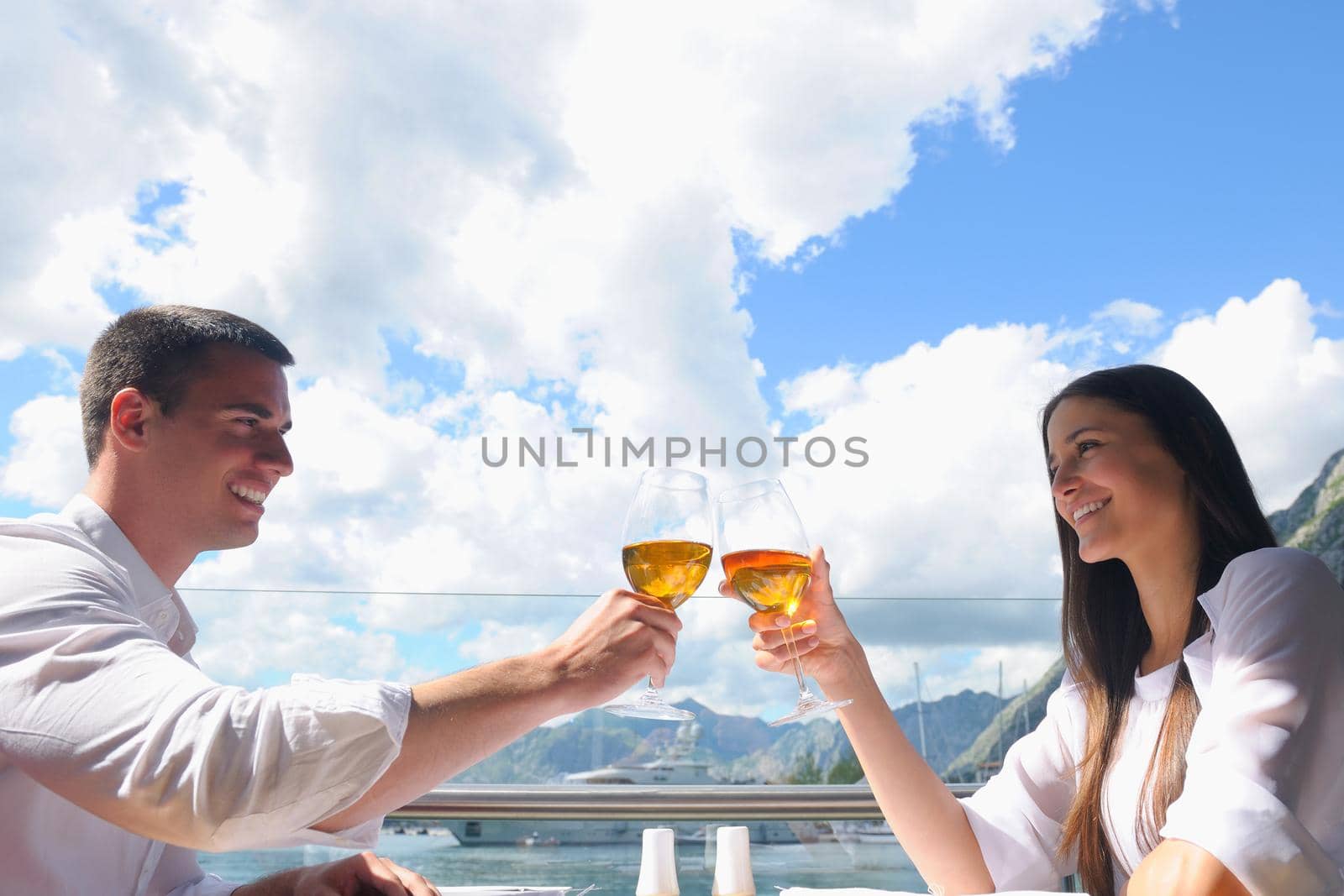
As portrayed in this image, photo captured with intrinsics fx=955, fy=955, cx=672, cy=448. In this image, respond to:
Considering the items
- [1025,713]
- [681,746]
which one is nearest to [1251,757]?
[681,746]

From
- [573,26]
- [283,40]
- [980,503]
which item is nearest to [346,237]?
[283,40]

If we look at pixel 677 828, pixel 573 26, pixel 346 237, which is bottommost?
pixel 677 828

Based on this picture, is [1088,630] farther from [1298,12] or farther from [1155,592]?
[1298,12]

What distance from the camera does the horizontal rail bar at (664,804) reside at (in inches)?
96.5

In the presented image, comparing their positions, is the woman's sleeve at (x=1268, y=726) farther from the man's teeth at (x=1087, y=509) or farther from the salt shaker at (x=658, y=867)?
the salt shaker at (x=658, y=867)

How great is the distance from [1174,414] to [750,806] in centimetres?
140

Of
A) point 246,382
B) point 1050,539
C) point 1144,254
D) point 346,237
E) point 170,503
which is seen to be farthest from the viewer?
point 346,237

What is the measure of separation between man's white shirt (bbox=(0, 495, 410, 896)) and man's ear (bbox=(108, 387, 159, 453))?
0.46m

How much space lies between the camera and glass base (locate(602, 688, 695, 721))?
1.26 meters

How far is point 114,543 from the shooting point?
141cm

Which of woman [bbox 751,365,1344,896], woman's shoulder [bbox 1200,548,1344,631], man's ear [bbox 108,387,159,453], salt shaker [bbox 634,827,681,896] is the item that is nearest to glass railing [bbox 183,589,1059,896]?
salt shaker [bbox 634,827,681,896]

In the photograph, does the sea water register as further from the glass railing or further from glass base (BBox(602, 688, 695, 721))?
glass base (BBox(602, 688, 695, 721))

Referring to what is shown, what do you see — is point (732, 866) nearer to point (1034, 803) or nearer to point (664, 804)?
point (1034, 803)

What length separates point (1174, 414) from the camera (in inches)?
72.7
